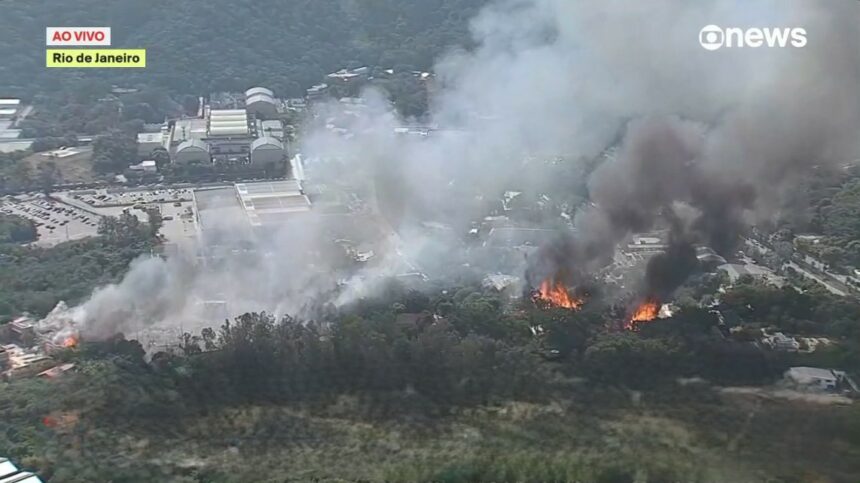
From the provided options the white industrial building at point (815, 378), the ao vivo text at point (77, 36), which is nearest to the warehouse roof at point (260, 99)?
the ao vivo text at point (77, 36)

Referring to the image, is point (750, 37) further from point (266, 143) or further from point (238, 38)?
point (238, 38)

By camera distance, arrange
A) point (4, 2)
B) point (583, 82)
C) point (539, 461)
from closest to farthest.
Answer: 1. point (539, 461)
2. point (583, 82)
3. point (4, 2)

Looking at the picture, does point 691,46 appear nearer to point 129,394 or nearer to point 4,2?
point 129,394

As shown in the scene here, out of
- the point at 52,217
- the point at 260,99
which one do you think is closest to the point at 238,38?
the point at 260,99

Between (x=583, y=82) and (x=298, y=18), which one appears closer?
(x=583, y=82)

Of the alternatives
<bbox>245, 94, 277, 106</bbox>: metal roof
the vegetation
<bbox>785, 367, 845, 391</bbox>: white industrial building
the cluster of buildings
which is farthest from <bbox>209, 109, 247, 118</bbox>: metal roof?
<bbox>785, 367, 845, 391</bbox>: white industrial building

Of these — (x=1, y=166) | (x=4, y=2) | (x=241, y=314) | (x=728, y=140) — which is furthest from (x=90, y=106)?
(x=728, y=140)

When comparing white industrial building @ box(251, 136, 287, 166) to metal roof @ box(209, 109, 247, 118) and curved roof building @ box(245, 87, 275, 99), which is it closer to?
metal roof @ box(209, 109, 247, 118)
